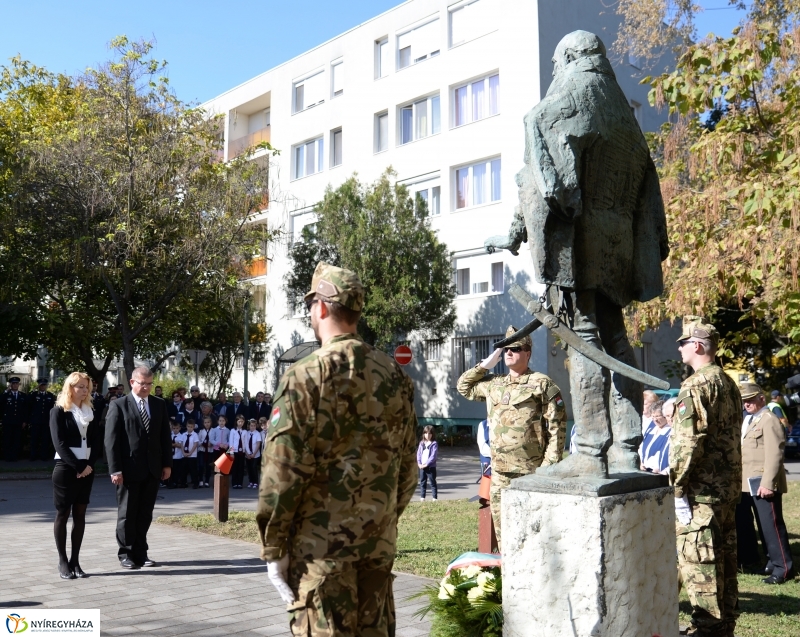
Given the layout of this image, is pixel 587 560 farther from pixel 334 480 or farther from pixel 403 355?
pixel 403 355

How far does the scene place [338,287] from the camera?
3545 millimetres

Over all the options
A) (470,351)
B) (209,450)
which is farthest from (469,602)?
(470,351)

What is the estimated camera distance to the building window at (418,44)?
1254 inches

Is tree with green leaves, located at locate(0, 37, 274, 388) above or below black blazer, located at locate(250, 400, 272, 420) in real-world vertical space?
above

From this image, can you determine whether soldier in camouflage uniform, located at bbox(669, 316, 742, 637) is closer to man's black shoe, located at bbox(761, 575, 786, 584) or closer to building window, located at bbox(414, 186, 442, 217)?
man's black shoe, located at bbox(761, 575, 786, 584)

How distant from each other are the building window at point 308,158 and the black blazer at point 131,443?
28748 mm

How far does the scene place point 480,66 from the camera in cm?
2998

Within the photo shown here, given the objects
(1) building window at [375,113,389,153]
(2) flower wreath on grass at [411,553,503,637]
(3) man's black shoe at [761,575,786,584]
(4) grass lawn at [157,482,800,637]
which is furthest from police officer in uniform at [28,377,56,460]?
(2) flower wreath on grass at [411,553,503,637]

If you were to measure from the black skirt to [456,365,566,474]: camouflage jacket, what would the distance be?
401 cm

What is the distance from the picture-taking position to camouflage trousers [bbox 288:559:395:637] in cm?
320

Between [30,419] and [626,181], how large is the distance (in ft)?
71.5

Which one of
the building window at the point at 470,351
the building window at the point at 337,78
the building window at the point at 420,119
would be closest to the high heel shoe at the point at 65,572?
the building window at the point at 470,351

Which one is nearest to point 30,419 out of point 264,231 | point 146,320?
point 146,320

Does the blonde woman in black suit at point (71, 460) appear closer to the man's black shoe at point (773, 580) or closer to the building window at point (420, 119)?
the man's black shoe at point (773, 580)
